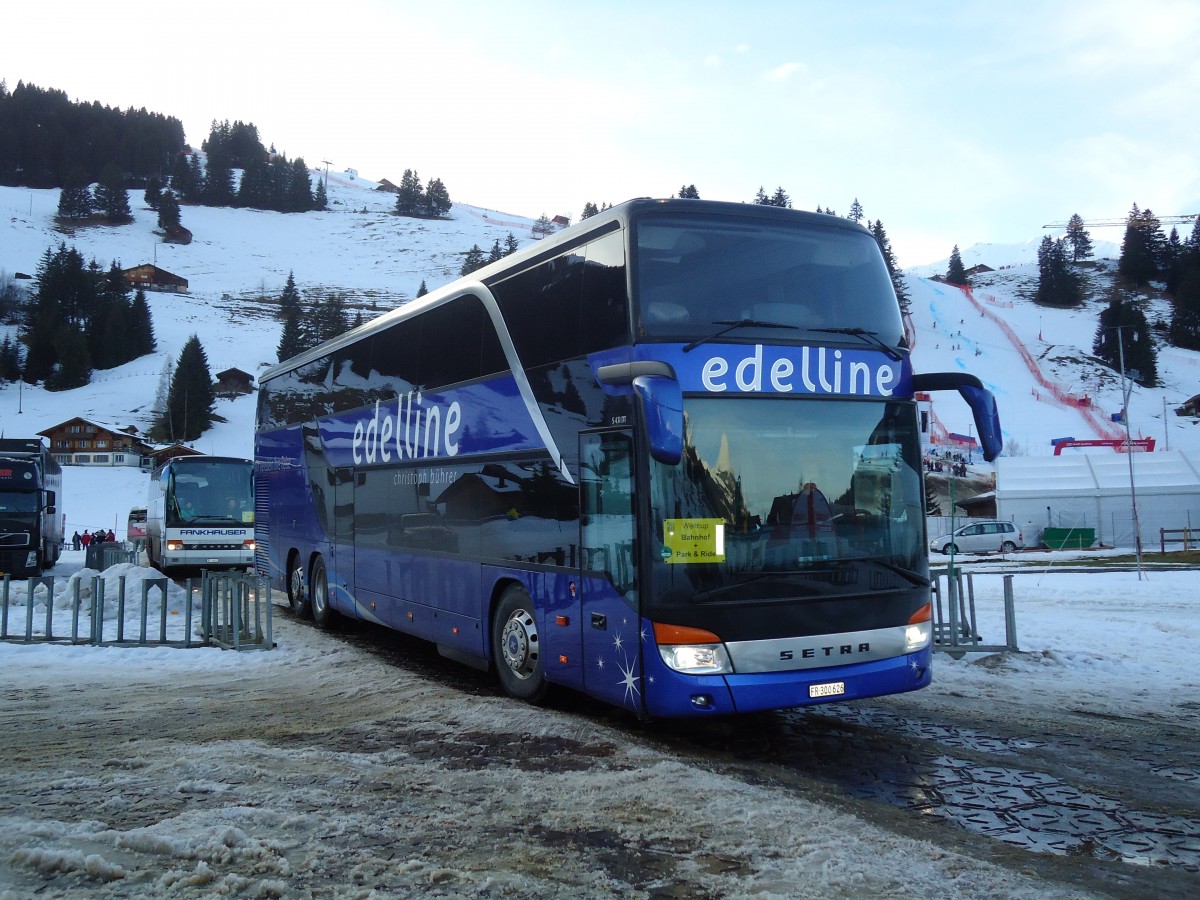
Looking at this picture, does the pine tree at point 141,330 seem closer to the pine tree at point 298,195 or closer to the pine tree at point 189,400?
the pine tree at point 189,400

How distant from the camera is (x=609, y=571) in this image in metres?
7.28

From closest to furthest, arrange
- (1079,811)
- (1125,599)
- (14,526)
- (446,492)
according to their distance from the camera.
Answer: (1079,811) → (446,492) → (1125,599) → (14,526)

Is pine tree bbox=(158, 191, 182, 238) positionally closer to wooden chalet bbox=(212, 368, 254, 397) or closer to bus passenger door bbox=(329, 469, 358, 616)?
wooden chalet bbox=(212, 368, 254, 397)

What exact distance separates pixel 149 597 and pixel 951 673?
36.7 feet

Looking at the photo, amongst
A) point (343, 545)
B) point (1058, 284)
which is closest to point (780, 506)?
point (343, 545)

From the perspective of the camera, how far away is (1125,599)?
761 inches

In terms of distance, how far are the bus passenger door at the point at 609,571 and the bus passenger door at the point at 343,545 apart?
6126 millimetres

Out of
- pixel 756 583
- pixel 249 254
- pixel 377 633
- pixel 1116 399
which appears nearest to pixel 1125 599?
pixel 377 633

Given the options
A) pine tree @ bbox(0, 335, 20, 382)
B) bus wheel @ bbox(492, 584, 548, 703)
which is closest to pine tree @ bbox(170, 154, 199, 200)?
pine tree @ bbox(0, 335, 20, 382)

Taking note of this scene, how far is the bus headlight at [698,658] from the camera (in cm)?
675

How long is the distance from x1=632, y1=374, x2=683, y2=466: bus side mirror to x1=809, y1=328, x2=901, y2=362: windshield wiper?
1.79 m

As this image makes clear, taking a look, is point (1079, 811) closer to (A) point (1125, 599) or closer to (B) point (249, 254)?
(A) point (1125, 599)

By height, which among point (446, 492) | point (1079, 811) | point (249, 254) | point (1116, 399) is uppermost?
point (249, 254)

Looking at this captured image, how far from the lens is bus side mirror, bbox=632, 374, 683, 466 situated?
6.09 metres
